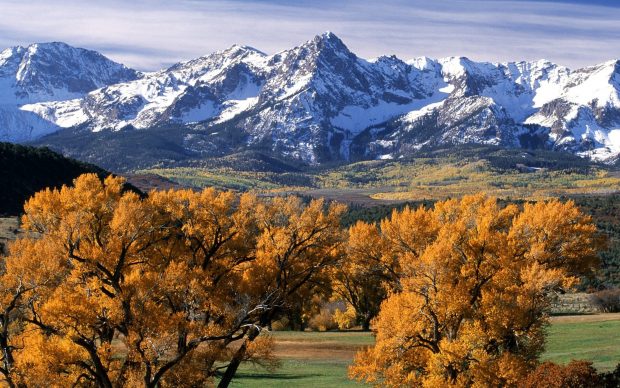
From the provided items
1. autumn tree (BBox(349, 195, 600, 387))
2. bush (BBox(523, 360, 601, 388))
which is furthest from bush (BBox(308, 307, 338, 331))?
bush (BBox(523, 360, 601, 388))

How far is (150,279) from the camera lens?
3812 centimetres

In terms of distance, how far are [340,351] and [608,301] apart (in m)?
39.1

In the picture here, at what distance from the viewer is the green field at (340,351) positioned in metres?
50.1

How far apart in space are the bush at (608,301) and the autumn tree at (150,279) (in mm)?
52088

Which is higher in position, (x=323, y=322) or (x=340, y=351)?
(x=340, y=351)

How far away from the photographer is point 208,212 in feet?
146

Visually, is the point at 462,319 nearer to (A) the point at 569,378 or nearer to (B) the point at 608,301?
(A) the point at 569,378

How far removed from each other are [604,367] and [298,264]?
62.6ft

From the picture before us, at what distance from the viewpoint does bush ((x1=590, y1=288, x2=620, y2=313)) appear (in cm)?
Answer: 8719

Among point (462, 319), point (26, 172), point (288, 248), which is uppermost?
point (288, 248)

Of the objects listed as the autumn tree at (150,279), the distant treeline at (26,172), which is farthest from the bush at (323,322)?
the distant treeline at (26,172)

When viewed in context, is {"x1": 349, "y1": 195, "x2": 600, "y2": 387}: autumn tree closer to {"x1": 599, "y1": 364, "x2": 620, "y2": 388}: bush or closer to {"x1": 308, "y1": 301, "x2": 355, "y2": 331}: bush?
{"x1": 599, "y1": 364, "x2": 620, "y2": 388}: bush

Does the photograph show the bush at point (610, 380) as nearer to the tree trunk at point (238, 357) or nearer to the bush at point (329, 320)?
the tree trunk at point (238, 357)

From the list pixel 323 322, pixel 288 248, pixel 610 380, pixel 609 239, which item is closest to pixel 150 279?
pixel 288 248
